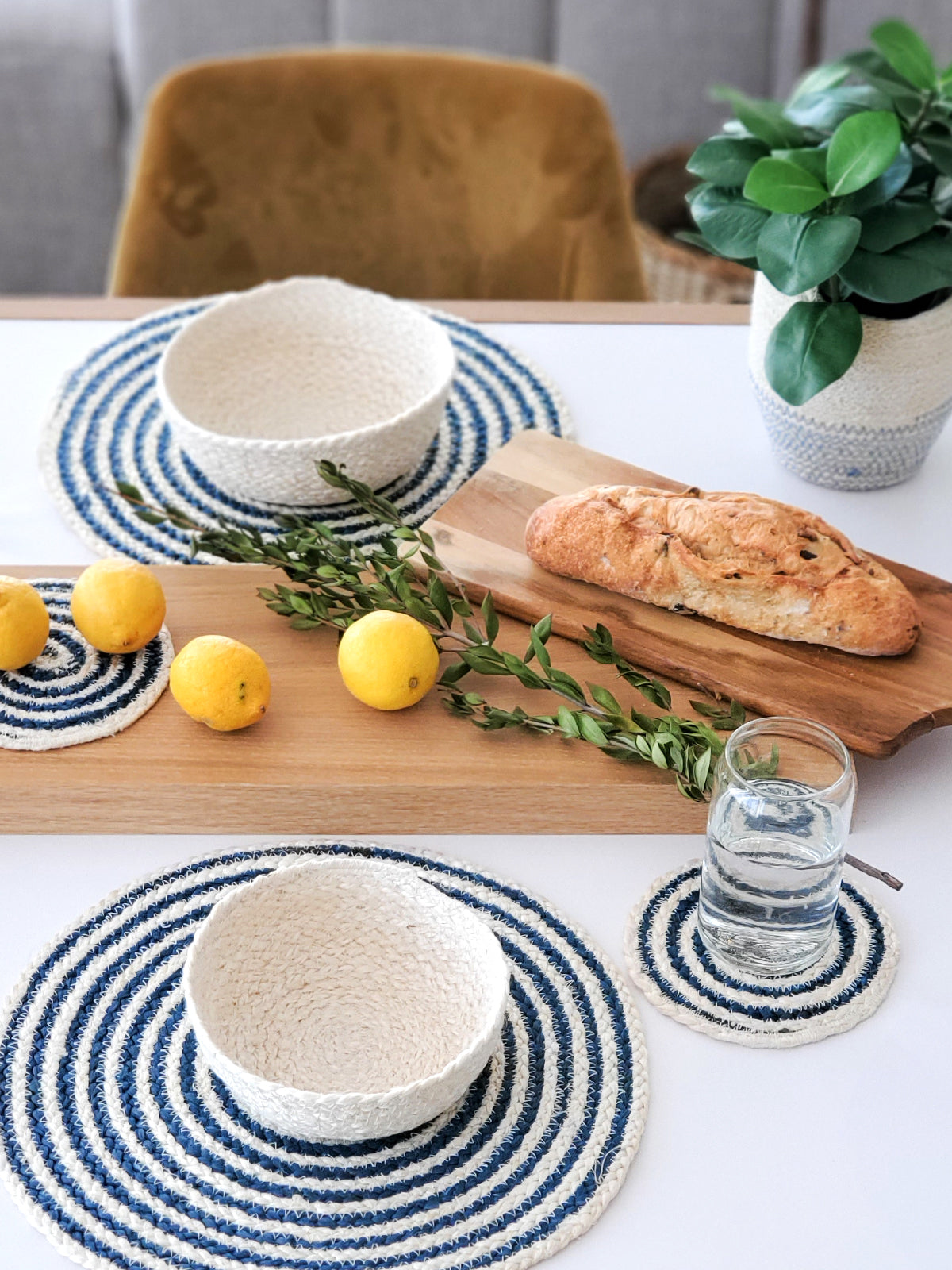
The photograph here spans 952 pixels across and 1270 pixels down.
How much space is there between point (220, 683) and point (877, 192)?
2.04 ft

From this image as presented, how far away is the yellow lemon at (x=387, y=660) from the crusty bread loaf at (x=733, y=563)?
0.56ft

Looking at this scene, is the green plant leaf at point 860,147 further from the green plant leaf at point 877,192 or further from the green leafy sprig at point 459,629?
the green leafy sprig at point 459,629

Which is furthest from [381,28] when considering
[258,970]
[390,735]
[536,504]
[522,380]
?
[258,970]

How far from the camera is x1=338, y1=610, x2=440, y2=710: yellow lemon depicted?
969 mm

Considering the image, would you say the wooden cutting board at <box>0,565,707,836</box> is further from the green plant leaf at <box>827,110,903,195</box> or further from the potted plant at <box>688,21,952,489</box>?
the green plant leaf at <box>827,110,903,195</box>

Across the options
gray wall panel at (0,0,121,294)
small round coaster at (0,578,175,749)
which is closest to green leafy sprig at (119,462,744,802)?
small round coaster at (0,578,175,749)

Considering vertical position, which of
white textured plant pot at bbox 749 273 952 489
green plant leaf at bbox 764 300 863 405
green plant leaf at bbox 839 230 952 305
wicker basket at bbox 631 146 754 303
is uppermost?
green plant leaf at bbox 839 230 952 305

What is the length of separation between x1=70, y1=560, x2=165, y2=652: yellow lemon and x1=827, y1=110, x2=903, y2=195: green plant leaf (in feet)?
1.93

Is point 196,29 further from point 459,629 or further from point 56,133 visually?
point 459,629

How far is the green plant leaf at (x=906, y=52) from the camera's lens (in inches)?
46.2

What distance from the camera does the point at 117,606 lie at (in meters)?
1.00

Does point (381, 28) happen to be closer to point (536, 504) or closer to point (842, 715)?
point (536, 504)

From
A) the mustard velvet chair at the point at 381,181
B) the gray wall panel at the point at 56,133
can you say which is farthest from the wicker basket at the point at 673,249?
the gray wall panel at the point at 56,133

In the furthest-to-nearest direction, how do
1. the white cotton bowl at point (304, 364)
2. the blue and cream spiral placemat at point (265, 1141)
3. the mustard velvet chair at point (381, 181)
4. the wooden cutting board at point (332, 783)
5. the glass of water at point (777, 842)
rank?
the mustard velvet chair at point (381, 181), the white cotton bowl at point (304, 364), the wooden cutting board at point (332, 783), the glass of water at point (777, 842), the blue and cream spiral placemat at point (265, 1141)
